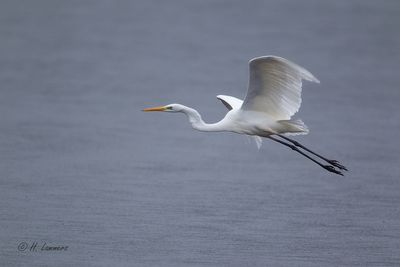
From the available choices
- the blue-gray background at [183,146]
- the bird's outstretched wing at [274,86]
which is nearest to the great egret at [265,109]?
the bird's outstretched wing at [274,86]

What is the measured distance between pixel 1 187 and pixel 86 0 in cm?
1817

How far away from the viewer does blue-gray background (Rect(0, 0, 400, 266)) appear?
33.9 feet

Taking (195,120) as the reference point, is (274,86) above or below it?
above

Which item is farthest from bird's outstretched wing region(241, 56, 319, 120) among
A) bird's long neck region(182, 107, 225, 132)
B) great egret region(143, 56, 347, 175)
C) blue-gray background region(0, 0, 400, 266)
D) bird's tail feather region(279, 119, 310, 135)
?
blue-gray background region(0, 0, 400, 266)

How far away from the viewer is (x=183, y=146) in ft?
49.9

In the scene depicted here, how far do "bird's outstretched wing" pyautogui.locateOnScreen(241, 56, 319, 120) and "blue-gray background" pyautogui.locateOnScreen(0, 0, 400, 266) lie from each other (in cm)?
120

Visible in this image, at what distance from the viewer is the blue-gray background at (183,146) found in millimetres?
10328

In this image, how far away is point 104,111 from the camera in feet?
56.2

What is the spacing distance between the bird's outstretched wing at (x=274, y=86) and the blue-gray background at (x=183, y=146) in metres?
1.20

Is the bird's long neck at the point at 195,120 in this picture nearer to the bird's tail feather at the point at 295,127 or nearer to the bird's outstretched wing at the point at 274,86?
the bird's outstretched wing at the point at 274,86

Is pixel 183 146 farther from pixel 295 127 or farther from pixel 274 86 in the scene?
pixel 274 86

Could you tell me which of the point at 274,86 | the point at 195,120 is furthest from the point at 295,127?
the point at 195,120

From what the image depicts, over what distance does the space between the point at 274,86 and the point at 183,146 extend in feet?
15.5

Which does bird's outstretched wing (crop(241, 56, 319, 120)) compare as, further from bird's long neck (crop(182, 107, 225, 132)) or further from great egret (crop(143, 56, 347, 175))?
bird's long neck (crop(182, 107, 225, 132))
